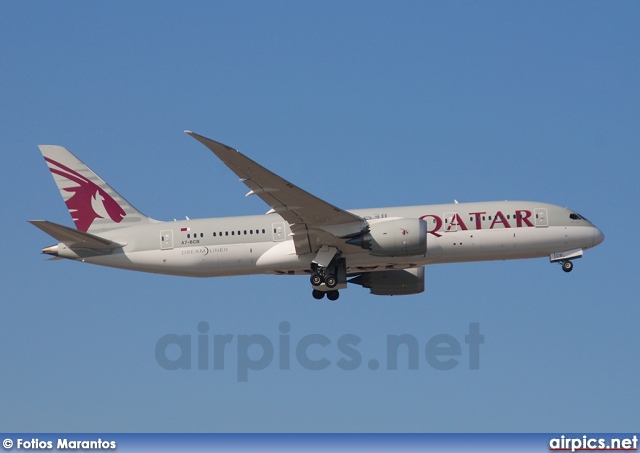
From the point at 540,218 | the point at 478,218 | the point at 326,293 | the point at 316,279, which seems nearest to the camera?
the point at 478,218

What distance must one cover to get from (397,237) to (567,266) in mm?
9715

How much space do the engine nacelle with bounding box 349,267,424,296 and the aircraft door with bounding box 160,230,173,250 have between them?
37.2 feet

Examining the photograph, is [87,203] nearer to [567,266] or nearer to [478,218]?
[478,218]

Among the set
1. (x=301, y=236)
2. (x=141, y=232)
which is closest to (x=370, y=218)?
(x=301, y=236)

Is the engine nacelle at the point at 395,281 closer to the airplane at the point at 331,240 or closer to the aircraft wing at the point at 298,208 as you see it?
the airplane at the point at 331,240

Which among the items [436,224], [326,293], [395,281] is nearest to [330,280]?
[326,293]

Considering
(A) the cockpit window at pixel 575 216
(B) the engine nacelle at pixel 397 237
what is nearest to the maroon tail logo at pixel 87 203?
(B) the engine nacelle at pixel 397 237

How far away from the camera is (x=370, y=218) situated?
201ft

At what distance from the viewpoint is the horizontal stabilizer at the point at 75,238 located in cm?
5950

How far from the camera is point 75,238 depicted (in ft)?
201

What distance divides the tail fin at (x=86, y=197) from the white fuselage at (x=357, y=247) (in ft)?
8.07

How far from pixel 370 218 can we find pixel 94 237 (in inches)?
556

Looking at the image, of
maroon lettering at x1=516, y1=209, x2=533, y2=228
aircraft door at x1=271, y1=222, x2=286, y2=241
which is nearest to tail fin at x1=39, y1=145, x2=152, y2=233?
aircraft door at x1=271, y1=222, x2=286, y2=241

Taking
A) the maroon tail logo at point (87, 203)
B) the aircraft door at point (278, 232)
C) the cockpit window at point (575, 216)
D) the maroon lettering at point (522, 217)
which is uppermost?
the maroon tail logo at point (87, 203)
